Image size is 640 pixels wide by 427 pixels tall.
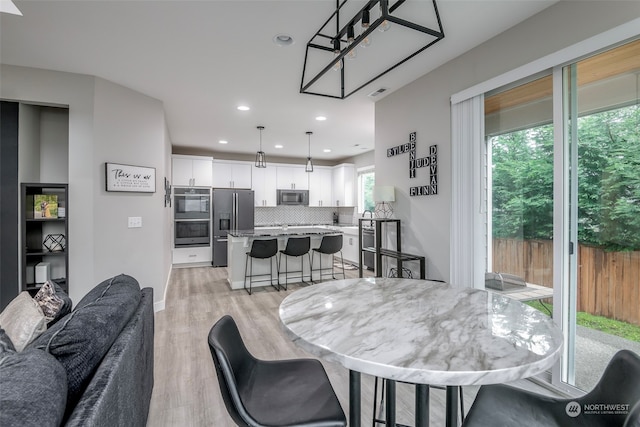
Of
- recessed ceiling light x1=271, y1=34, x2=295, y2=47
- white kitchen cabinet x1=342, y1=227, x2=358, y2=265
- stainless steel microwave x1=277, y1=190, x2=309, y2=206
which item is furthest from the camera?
stainless steel microwave x1=277, y1=190, x2=309, y2=206

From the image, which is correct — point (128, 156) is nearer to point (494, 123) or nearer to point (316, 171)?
point (494, 123)

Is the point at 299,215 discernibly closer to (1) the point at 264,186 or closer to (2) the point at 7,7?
(1) the point at 264,186

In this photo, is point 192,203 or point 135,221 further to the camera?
point 192,203

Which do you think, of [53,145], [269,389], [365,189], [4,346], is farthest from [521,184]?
[365,189]

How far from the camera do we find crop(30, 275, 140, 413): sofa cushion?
1021 mm

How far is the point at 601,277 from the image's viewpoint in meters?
2.03

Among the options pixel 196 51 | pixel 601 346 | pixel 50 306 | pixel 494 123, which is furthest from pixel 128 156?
pixel 601 346

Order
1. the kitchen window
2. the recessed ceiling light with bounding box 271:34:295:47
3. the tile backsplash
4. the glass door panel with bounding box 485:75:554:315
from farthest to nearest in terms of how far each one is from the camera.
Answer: the tile backsplash → the kitchen window → the recessed ceiling light with bounding box 271:34:295:47 → the glass door panel with bounding box 485:75:554:315

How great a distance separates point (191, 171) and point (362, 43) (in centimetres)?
588

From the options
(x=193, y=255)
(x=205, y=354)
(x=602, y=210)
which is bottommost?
(x=205, y=354)

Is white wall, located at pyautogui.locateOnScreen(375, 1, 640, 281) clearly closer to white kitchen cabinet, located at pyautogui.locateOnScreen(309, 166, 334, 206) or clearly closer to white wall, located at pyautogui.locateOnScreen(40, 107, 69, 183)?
white wall, located at pyautogui.locateOnScreen(40, 107, 69, 183)

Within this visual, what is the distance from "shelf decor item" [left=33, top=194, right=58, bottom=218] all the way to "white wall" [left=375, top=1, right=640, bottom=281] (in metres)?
3.62

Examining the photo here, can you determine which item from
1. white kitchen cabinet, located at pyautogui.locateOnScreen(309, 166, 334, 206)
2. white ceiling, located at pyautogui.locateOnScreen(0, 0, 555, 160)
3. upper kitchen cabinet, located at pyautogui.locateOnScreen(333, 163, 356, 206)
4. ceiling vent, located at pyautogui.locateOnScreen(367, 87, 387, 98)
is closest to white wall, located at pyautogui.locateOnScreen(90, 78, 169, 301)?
white ceiling, located at pyautogui.locateOnScreen(0, 0, 555, 160)

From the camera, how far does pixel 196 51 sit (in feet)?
9.00
